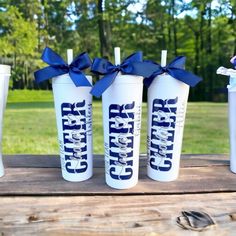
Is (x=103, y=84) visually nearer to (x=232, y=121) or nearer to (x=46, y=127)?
(x=232, y=121)

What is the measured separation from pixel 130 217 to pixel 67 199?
12 cm

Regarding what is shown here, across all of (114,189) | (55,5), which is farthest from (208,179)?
(55,5)

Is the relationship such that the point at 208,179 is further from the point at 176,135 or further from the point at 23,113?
the point at 23,113

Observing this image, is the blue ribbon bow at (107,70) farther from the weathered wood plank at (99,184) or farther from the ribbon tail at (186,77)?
the weathered wood plank at (99,184)

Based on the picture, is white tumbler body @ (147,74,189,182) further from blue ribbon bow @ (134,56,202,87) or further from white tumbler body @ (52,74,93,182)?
white tumbler body @ (52,74,93,182)

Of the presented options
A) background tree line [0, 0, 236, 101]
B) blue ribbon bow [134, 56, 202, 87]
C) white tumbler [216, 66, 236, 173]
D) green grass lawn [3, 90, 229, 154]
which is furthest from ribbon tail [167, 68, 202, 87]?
green grass lawn [3, 90, 229, 154]

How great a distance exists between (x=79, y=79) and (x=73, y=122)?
0.08 m

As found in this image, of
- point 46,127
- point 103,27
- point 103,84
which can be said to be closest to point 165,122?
point 103,84

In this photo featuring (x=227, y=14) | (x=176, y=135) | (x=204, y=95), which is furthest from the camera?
(x=204, y=95)

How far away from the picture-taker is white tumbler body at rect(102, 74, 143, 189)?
0.52 m

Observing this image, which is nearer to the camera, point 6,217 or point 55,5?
point 6,217

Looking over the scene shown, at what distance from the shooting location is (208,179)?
24.2 inches

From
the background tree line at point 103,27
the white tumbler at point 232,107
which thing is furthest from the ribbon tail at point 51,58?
the background tree line at point 103,27

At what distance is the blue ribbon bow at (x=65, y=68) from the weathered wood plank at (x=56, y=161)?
0.79 feet
